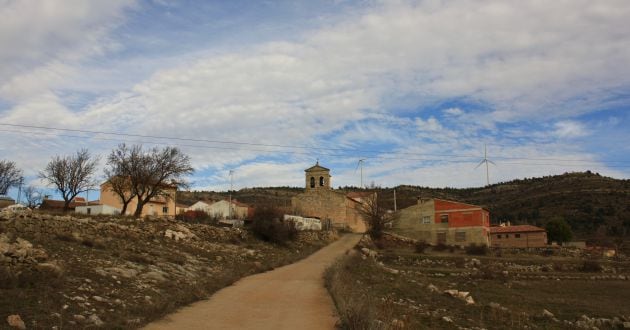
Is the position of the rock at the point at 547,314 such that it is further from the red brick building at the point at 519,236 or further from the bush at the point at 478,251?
the red brick building at the point at 519,236

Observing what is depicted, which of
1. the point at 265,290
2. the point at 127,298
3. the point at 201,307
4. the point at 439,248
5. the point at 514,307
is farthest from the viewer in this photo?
the point at 439,248

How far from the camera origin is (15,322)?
957 cm

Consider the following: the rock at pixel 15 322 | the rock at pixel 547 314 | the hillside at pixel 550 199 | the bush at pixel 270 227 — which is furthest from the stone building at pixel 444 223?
the rock at pixel 15 322

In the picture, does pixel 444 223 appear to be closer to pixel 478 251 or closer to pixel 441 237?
pixel 441 237

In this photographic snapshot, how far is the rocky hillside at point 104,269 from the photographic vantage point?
11.2 metres

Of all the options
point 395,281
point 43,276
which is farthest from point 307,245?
point 43,276

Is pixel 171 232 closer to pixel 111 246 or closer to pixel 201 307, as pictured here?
pixel 111 246

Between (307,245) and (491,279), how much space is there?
18488mm

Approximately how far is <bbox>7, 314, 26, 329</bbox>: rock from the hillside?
65002mm

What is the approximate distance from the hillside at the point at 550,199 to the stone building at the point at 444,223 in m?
4.68

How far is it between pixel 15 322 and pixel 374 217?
177ft

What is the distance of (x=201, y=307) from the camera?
14828 mm

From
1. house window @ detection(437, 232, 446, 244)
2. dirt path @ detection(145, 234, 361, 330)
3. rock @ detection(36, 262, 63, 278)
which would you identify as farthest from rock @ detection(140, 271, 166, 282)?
house window @ detection(437, 232, 446, 244)

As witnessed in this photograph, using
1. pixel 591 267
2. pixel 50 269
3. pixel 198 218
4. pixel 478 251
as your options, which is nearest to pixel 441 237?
pixel 478 251
